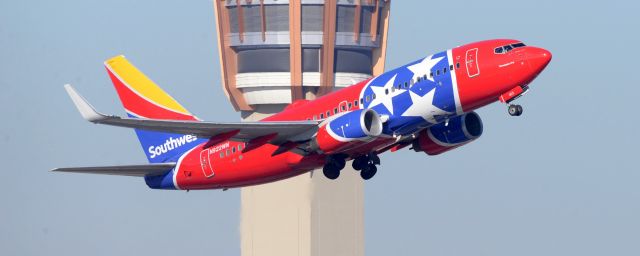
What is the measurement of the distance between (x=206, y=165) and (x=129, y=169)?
13.2ft

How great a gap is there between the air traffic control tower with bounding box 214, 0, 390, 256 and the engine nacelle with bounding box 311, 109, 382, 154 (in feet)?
190

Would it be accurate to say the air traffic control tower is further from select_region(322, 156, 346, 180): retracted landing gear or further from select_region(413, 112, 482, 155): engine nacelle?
select_region(322, 156, 346, 180): retracted landing gear

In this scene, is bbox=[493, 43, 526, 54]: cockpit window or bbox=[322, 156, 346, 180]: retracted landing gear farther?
bbox=[322, 156, 346, 180]: retracted landing gear

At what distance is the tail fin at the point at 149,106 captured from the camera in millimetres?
90062

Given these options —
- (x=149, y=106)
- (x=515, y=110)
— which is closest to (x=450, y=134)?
(x=515, y=110)

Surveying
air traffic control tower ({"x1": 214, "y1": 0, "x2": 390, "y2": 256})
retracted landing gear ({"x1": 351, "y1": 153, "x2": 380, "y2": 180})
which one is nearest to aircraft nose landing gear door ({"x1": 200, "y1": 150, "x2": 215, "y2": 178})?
retracted landing gear ({"x1": 351, "y1": 153, "x2": 380, "y2": 180})

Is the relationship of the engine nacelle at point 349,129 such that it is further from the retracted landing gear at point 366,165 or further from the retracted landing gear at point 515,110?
the retracted landing gear at point 515,110

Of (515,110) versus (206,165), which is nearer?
(515,110)

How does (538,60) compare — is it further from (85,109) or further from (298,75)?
(298,75)

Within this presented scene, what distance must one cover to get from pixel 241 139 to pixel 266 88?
58.8 meters

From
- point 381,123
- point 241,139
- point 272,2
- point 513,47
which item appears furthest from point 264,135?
point 272,2

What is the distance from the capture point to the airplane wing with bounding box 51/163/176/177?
82.2 m

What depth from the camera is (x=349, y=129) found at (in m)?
76.0

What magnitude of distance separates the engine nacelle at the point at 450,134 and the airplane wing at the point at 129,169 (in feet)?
45.0
